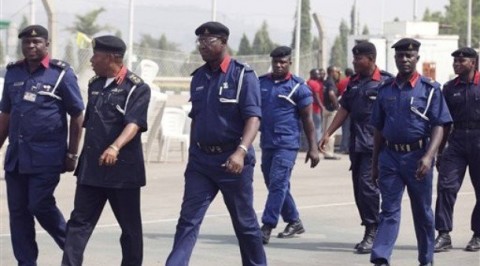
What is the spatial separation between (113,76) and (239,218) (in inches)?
54.1

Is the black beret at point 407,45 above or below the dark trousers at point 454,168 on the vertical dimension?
above

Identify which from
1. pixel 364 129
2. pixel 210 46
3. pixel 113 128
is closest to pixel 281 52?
pixel 364 129

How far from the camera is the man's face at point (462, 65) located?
11781 mm

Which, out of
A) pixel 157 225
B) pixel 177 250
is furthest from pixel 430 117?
pixel 157 225

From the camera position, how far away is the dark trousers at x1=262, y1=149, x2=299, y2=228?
12242mm

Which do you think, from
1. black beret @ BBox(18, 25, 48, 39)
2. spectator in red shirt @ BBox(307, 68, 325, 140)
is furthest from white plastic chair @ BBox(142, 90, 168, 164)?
black beret @ BBox(18, 25, 48, 39)

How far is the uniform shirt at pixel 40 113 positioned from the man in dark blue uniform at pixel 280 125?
3094 mm

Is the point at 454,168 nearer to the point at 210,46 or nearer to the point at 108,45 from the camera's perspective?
the point at 210,46

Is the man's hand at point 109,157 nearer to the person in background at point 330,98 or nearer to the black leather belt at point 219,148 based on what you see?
the black leather belt at point 219,148

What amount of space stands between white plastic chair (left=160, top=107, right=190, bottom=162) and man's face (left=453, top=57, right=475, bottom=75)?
10.8 meters

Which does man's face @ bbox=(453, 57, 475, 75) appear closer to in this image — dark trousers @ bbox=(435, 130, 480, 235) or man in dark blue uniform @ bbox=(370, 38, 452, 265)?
dark trousers @ bbox=(435, 130, 480, 235)

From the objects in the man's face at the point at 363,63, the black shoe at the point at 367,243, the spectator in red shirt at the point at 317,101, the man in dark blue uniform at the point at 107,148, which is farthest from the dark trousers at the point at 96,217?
the spectator in red shirt at the point at 317,101

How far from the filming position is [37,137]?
9.58 meters

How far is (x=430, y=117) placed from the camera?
1036 cm
